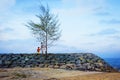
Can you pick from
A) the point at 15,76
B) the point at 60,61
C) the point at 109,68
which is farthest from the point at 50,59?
the point at 15,76

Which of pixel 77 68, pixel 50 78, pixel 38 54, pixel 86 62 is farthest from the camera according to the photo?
pixel 38 54

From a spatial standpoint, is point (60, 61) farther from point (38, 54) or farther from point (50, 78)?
point (50, 78)

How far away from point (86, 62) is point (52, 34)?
16.4ft

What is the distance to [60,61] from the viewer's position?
30.4 m

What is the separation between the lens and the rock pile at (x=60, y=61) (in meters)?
29.0

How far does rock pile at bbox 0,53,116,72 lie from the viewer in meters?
29.0

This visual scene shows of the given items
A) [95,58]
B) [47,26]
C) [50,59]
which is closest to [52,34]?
[47,26]

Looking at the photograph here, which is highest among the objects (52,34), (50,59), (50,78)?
(52,34)

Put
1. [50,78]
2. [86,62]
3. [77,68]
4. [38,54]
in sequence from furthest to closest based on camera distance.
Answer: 1. [38,54]
2. [86,62]
3. [77,68]
4. [50,78]

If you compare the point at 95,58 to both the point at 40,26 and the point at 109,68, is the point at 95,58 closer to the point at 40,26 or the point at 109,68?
the point at 109,68

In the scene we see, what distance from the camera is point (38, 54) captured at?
107 ft

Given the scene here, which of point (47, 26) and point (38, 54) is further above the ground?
point (47, 26)

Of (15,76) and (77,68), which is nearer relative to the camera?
(15,76)

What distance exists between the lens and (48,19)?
33094mm
